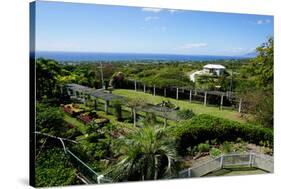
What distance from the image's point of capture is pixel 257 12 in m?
9.95

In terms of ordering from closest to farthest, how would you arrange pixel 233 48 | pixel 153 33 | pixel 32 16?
pixel 32 16 → pixel 153 33 → pixel 233 48

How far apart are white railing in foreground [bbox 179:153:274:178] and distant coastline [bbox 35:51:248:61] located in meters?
1.80

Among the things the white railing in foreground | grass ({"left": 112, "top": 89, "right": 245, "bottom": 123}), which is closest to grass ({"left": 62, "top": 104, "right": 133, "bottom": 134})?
grass ({"left": 112, "top": 89, "right": 245, "bottom": 123})

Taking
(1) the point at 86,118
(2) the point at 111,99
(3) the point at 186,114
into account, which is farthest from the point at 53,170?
(3) the point at 186,114

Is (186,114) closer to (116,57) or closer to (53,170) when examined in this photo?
(116,57)

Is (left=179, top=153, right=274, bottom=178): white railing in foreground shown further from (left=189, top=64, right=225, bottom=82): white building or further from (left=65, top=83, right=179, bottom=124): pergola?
(left=189, top=64, right=225, bottom=82): white building

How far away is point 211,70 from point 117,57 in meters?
1.86

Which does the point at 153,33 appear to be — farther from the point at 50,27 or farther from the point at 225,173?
the point at 225,173

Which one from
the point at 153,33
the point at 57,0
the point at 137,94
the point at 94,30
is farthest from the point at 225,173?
the point at 57,0

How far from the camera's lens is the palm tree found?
8594 millimetres

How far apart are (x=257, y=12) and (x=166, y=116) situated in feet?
8.92

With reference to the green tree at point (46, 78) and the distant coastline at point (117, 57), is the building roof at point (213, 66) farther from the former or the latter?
the green tree at point (46, 78)

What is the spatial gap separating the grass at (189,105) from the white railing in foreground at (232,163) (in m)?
0.68

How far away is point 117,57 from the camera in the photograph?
349 inches
